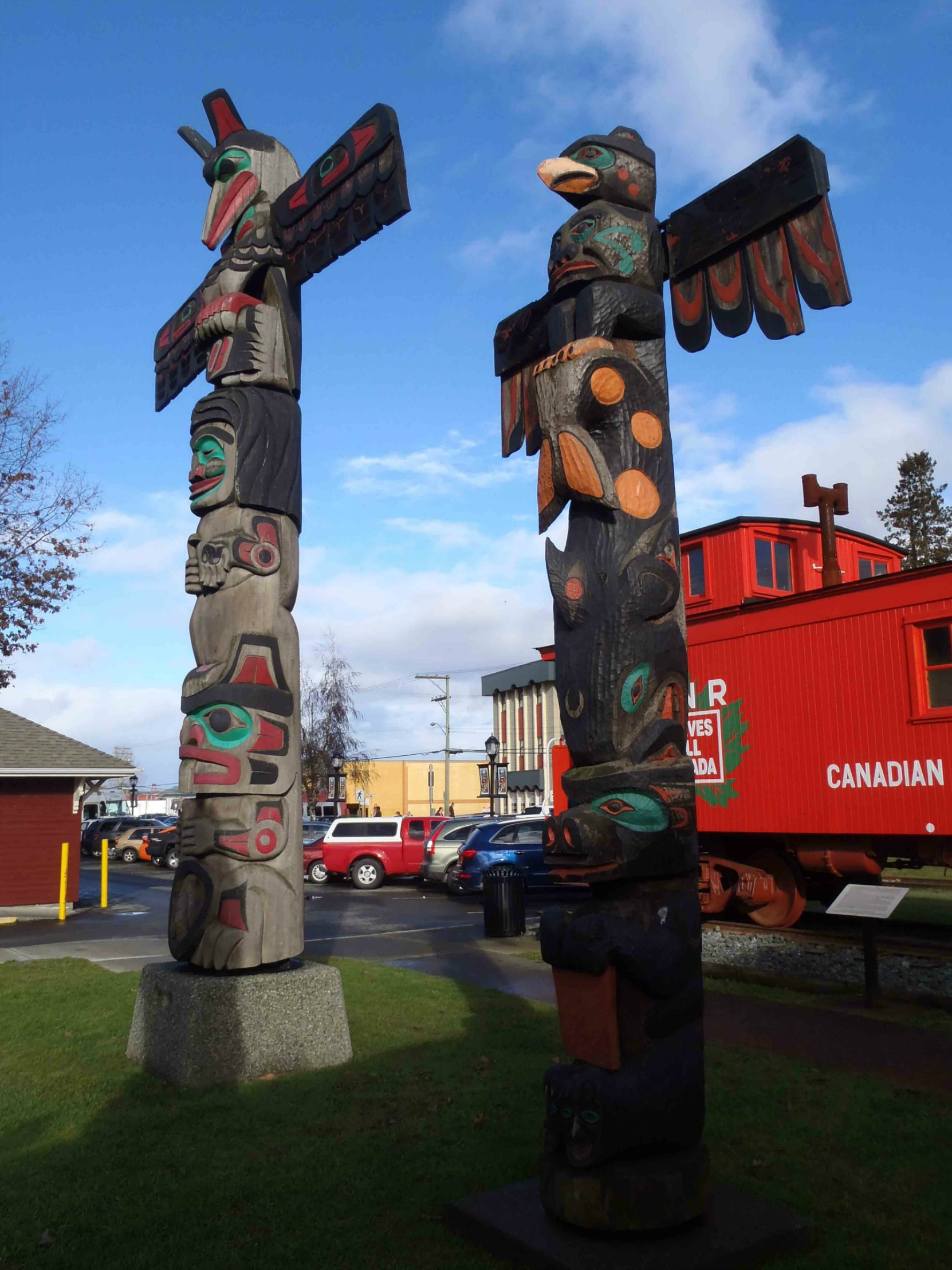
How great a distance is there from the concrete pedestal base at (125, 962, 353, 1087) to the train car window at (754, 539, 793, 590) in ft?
38.8

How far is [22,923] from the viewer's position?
18859mm

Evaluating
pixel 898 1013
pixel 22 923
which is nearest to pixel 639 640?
pixel 898 1013

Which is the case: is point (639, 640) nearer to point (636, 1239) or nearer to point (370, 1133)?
point (636, 1239)

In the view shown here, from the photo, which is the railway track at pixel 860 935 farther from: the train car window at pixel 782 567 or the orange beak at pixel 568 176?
the orange beak at pixel 568 176

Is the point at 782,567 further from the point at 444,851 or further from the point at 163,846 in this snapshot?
the point at 163,846

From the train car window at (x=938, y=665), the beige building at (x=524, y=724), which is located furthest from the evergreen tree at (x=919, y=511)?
the train car window at (x=938, y=665)

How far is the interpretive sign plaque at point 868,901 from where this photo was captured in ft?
30.1

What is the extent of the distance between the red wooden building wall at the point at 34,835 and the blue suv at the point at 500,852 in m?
8.32

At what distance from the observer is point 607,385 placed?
16.6 ft

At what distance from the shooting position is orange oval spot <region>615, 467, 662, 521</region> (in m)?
4.95

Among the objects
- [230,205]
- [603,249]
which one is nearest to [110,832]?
[230,205]

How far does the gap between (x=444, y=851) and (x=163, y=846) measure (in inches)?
581

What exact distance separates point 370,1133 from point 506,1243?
6.50 ft

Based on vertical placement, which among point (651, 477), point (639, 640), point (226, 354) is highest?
point (226, 354)
